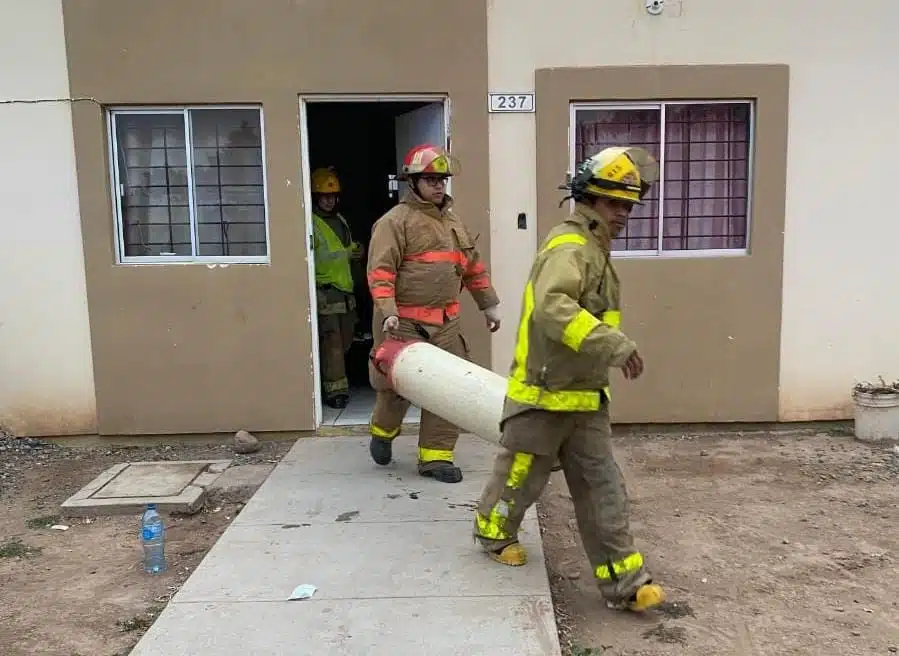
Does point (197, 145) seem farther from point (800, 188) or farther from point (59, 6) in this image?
point (800, 188)

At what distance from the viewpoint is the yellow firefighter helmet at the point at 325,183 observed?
655cm

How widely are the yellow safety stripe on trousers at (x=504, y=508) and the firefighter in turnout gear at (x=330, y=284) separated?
10.3 ft

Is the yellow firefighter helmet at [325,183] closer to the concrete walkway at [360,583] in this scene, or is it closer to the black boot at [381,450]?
the black boot at [381,450]

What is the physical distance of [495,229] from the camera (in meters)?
5.72

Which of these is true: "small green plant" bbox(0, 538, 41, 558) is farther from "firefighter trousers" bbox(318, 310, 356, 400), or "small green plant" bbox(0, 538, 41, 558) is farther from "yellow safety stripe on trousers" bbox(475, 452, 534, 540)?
"firefighter trousers" bbox(318, 310, 356, 400)

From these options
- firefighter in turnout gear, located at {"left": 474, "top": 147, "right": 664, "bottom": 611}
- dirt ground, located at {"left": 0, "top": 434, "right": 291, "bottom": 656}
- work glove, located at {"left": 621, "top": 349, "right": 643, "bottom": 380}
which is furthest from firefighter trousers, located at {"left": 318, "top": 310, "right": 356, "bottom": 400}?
work glove, located at {"left": 621, "top": 349, "right": 643, "bottom": 380}

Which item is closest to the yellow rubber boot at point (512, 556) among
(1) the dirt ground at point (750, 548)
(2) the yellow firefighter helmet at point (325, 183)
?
(1) the dirt ground at point (750, 548)

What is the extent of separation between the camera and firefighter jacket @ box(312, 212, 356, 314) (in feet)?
21.3

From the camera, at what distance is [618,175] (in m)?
3.12

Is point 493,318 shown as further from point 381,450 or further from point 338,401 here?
point 338,401

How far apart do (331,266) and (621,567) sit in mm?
3977

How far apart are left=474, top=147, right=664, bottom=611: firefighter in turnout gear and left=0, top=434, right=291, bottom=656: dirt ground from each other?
183 centimetres

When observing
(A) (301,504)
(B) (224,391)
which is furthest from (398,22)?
(A) (301,504)

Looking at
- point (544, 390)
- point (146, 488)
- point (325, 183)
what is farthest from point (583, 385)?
point (325, 183)
